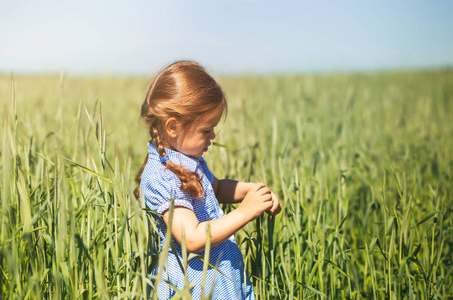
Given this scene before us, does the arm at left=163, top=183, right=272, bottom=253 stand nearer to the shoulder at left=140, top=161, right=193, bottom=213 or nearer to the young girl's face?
the shoulder at left=140, top=161, right=193, bottom=213

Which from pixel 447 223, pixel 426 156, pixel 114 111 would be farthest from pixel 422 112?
pixel 114 111

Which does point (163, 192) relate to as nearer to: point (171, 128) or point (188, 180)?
point (188, 180)

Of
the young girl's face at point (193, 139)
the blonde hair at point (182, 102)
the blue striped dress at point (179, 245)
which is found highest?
the blonde hair at point (182, 102)

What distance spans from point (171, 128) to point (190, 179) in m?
0.17

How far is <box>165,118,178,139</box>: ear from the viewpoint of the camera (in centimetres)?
114

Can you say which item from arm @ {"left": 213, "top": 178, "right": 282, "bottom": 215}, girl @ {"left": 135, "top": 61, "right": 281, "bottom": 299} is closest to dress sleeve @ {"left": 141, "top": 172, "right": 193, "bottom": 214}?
girl @ {"left": 135, "top": 61, "right": 281, "bottom": 299}

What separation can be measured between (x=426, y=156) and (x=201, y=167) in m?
2.22

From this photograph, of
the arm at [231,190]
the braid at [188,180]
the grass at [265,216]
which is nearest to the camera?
the grass at [265,216]

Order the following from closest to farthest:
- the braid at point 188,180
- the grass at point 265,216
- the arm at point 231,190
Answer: the grass at point 265,216 < the braid at point 188,180 < the arm at point 231,190

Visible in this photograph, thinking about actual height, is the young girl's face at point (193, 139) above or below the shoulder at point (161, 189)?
above

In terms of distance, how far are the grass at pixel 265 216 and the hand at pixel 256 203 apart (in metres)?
0.09

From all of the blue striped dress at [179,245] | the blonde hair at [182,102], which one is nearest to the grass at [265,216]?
the blue striped dress at [179,245]

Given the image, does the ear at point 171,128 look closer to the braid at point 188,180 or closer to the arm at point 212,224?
the braid at point 188,180

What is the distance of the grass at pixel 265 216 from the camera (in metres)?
0.98
